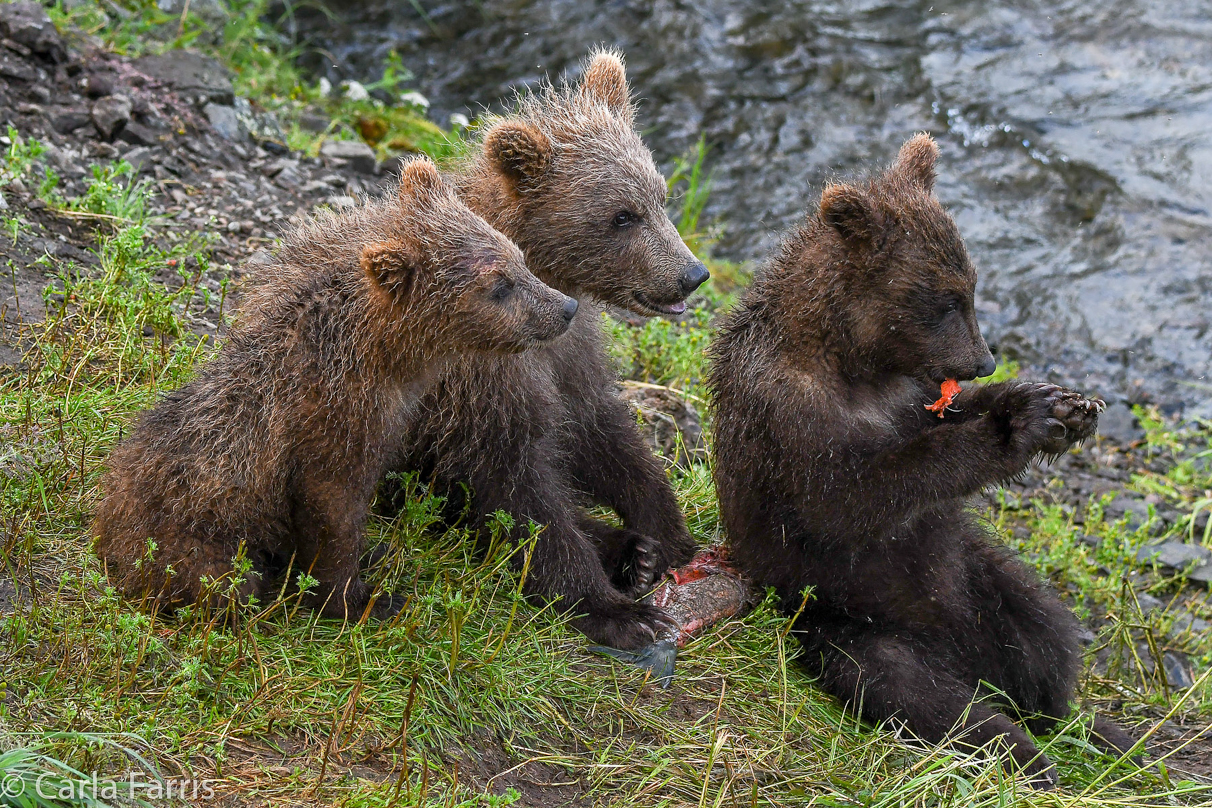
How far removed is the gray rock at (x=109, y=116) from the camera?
24.9ft

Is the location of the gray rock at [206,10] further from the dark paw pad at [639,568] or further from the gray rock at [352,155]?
the dark paw pad at [639,568]

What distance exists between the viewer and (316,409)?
432cm

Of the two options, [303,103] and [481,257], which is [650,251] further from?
[303,103]

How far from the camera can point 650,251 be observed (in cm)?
530

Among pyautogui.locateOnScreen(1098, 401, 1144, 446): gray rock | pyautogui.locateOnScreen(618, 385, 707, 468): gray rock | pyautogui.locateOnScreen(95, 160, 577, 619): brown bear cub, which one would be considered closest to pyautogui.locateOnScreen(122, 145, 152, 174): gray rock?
pyautogui.locateOnScreen(618, 385, 707, 468): gray rock

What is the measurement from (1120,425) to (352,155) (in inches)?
238

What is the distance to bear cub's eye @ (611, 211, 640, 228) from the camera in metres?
5.29

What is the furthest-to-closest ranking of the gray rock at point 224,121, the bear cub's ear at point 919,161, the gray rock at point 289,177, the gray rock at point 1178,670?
1. the gray rock at point 224,121
2. the gray rock at point 289,177
3. the gray rock at point 1178,670
4. the bear cub's ear at point 919,161

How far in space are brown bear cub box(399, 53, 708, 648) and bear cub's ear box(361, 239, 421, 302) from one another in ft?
1.92

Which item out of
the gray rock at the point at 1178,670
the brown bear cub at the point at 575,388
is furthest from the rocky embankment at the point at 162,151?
the gray rock at the point at 1178,670

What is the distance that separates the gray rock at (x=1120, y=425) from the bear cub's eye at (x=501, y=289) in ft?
20.1

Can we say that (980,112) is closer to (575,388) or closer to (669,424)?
(669,424)

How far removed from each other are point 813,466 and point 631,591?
1090mm

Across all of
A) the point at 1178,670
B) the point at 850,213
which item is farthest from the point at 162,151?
the point at 1178,670
